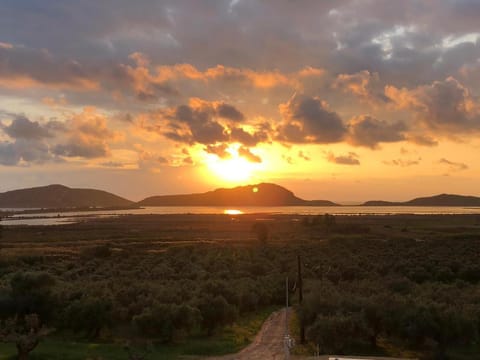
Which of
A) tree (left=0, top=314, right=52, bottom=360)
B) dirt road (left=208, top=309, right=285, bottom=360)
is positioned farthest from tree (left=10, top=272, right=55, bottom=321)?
dirt road (left=208, top=309, right=285, bottom=360)

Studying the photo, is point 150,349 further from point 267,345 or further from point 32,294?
point 32,294

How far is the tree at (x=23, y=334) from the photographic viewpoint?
21.9m

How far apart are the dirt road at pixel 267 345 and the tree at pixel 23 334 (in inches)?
319

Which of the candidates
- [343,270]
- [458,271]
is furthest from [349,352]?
[458,271]

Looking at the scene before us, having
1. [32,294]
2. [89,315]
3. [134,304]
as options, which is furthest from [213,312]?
[32,294]

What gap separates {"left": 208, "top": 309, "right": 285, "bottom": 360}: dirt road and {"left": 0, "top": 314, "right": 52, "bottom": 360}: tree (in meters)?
8.11

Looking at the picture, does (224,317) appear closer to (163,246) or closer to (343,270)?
(343,270)

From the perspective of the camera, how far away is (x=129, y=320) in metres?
29.0

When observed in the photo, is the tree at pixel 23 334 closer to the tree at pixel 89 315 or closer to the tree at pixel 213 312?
the tree at pixel 89 315

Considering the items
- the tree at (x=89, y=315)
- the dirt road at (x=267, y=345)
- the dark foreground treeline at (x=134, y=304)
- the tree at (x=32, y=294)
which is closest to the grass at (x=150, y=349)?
the dirt road at (x=267, y=345)

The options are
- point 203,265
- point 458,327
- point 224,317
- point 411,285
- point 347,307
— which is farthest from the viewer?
point 203,265

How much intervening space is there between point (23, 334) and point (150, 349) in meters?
6.26

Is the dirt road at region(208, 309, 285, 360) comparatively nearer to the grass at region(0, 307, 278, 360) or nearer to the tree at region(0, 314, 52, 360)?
the grass at region(0, 307, 278, 360)

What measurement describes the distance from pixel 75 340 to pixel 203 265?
24232mm
